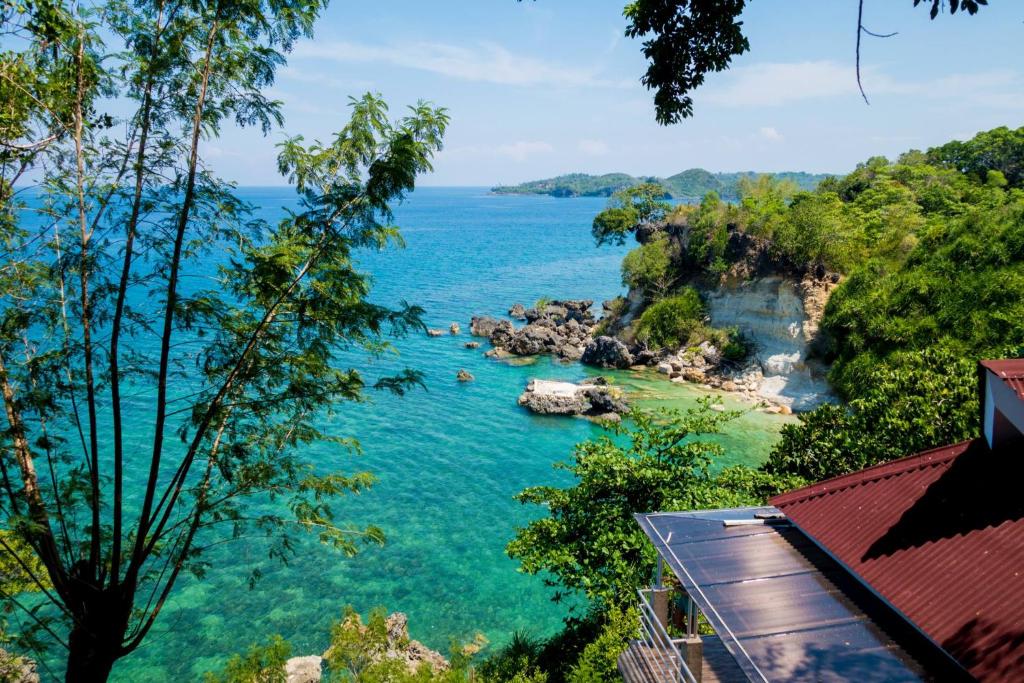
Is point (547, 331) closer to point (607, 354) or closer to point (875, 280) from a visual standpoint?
point (607, 354)

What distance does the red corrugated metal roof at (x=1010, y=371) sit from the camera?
21.9 feet

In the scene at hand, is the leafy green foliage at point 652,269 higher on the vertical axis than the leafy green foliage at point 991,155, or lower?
lower

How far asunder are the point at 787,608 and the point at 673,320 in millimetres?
33021

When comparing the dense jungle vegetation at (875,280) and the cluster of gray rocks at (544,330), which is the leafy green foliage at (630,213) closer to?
the dense jungle vegetation at (875,280)

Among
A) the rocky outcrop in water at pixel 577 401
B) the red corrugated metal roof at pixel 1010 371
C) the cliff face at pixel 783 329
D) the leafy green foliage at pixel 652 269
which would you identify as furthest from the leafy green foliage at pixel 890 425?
the leafy green foliage at pixel 652 269

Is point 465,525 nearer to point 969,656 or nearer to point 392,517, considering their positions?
point 392,517

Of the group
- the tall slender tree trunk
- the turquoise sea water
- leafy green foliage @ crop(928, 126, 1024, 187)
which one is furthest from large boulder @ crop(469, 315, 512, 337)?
leafy green foliage @ crop(928, 126, 1024, 187)

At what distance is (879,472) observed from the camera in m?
8.34

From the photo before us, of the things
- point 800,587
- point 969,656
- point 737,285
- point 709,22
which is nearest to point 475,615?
point 800,587

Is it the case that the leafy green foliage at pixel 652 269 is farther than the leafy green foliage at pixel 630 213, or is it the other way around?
the leafy green foliage at pixel 630 213

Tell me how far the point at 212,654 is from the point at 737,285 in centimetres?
3305

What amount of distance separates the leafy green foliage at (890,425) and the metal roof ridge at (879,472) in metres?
5.40

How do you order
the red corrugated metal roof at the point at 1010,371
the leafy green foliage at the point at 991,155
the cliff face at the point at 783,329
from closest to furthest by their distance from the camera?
the red corrugated metal roof at the point at 1010,371 → the cliff face at the point at 783,329 → the leafy green foliage at the point at 991,155

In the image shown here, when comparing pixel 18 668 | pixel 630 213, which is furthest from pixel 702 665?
pixel 630 213
